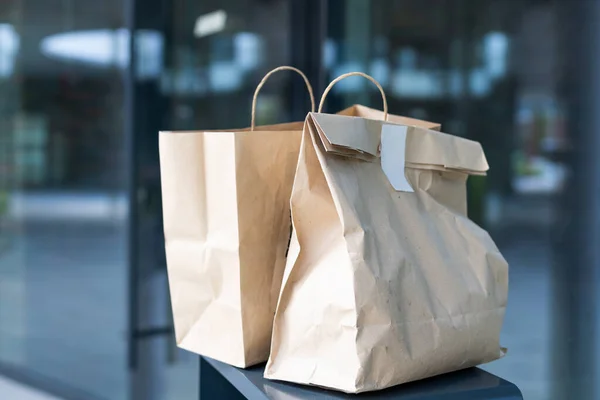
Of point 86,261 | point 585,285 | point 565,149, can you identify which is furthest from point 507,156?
point 86,261

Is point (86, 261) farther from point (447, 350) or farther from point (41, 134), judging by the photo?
point (447, 350)

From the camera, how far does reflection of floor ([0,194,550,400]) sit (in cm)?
245

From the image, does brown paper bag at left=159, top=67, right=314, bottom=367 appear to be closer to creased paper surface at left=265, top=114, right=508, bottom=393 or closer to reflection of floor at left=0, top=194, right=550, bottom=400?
creased paper surface at left=265, top=114, right=508, bottom=393

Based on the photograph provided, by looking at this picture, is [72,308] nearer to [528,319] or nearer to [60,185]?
[60,185]

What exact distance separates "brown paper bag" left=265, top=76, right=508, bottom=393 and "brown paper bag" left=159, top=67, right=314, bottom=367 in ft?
0.20

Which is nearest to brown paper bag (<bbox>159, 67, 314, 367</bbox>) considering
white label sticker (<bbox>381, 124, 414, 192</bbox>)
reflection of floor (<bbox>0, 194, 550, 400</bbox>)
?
white label sticker (<bbox>381, 124, 414, 192</bbox>)

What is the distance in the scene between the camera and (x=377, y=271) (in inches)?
26.2

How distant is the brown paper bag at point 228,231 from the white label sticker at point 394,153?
11cm

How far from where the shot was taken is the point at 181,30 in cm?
246

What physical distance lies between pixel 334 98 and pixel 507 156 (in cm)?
61

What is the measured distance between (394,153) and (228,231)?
22 cm

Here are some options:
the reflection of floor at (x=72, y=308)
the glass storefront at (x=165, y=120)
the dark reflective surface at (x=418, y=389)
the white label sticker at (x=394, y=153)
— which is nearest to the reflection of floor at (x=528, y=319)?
the glass storefront at (x=165, y=120)

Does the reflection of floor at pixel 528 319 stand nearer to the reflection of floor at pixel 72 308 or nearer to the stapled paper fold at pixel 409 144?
the reflection of floor at pixel 72 308

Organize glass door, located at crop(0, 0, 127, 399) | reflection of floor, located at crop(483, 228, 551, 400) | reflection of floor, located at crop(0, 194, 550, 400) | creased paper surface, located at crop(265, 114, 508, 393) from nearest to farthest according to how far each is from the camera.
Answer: creased paper surface, located at crop(265, 114, 508, 393), reflection of floor, located at crop(483, 228, 551, 400), reflection of floor, located at crop(0, 194, 550, 400), glass door, located at crop(0, 0, 127, 399)
